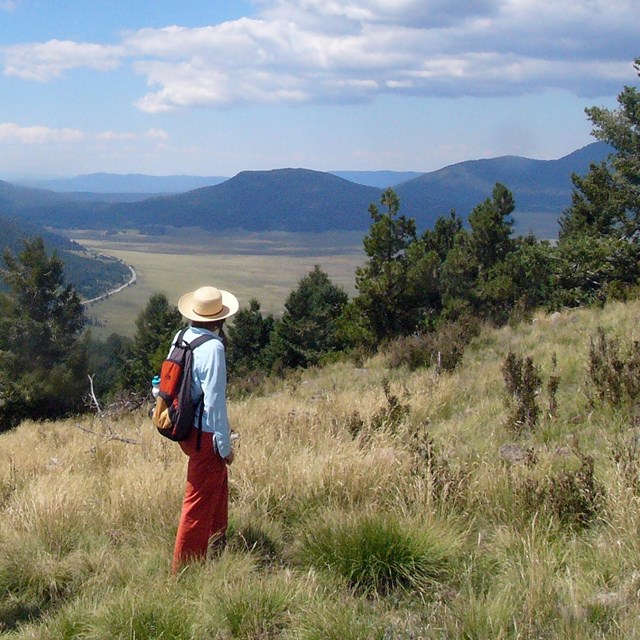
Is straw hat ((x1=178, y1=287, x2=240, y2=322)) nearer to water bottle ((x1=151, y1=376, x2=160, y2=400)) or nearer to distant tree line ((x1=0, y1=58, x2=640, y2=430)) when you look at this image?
water bottle ((x1=151, y1=376, x2=160, y2=400))

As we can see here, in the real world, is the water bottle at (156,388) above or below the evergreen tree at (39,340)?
above

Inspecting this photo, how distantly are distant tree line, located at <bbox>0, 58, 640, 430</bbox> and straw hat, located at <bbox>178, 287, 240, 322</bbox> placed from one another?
855cm

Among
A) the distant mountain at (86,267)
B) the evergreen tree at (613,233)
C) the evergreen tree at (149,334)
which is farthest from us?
the distant mountain at (86,267)

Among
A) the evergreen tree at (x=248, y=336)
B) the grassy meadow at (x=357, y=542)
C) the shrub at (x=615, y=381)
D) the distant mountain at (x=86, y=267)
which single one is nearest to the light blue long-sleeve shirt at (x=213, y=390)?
the grassy meadow at (x=357, y=542)

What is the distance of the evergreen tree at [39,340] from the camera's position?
29516 mm

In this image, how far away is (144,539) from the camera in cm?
352

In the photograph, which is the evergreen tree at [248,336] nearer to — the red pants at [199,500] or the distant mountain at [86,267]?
the red pants at [199,500]

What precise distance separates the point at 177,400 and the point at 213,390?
184mm

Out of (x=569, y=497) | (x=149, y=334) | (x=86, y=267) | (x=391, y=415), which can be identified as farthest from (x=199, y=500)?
(x=86, y=267)

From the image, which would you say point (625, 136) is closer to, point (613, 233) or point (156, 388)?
point (613, 233)

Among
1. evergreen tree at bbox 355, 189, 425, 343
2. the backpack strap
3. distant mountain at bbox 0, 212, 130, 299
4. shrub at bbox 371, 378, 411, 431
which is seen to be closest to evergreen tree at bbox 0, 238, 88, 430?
evergreen tree at bbox 355, 189, 425, 343

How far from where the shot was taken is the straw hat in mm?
3346

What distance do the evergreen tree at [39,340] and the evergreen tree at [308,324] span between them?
11.3 m

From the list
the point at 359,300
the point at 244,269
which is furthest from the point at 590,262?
the point at 244,269
